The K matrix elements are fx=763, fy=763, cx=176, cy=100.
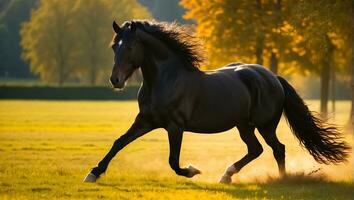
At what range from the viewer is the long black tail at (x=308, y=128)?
41.7 ft

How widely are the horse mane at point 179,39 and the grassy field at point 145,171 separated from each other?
1880 millimetres

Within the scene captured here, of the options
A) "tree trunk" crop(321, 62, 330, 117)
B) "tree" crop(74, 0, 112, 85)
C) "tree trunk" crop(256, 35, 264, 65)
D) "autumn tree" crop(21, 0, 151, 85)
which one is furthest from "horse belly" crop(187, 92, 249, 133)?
"autumn tree" crop(21, 0, 151, 85)

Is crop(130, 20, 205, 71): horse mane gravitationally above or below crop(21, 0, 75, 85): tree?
above

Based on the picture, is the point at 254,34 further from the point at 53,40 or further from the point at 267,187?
the point at 53,40

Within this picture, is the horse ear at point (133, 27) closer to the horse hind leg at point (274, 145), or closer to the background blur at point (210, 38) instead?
the background blur at point (210, 38)

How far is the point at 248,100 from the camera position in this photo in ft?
40.0

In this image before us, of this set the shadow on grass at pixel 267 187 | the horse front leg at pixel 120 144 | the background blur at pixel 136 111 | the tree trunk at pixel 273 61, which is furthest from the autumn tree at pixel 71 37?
the horse front leg at pixel 120 144

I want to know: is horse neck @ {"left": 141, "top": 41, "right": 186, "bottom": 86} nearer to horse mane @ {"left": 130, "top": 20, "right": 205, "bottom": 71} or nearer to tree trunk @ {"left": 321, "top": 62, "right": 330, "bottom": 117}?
horse mane @ {"left": 130, "top": 20, "right": 205, "bottom": 71}

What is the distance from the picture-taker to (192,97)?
11.4 m

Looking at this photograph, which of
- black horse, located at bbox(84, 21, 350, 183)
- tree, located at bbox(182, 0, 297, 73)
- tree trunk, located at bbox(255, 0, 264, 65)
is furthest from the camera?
tree, located at bbox(182, 0, 297, 73)

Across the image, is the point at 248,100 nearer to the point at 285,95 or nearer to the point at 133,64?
the point at 285,95

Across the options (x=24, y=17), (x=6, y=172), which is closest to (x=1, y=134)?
(x=6, y=172)

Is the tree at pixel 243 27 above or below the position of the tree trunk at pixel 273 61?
above

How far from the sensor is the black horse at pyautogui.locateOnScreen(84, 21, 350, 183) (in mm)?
11016
